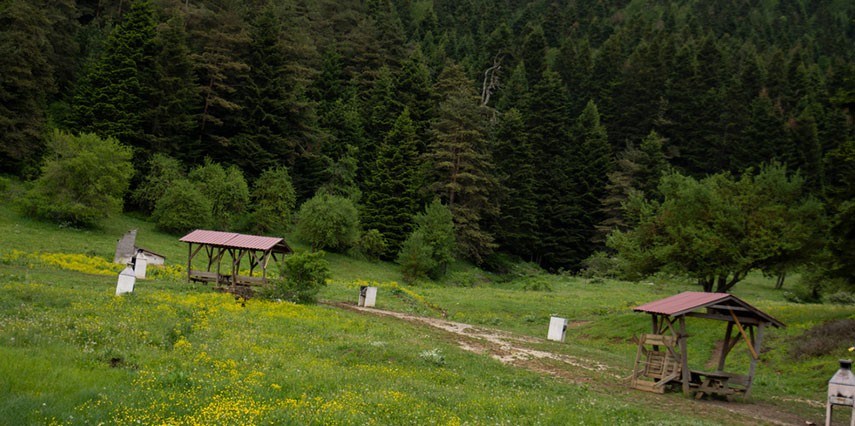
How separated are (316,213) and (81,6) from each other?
46.7 meters

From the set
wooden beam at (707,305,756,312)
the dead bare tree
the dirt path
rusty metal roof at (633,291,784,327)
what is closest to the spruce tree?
the dead bare tree

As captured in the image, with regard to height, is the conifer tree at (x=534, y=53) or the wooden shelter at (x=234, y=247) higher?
the conifer tree at (x=534, y=53)

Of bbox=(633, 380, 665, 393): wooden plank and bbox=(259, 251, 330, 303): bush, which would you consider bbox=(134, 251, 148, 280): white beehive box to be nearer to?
bbox=(259, 251, 330, 303): bush

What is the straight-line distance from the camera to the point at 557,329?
92.3 ft

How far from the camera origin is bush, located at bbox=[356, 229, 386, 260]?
57969mm

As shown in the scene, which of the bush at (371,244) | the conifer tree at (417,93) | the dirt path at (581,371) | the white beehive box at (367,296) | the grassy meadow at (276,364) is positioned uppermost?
the conifer tree at (417,93)

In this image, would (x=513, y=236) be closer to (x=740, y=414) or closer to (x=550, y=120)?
(x=550, y=120)

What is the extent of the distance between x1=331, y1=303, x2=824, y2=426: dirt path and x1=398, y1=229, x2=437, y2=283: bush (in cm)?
2257

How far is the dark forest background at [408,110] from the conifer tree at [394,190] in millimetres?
188

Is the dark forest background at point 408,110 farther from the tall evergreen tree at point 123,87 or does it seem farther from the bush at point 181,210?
the bush at point 181,210

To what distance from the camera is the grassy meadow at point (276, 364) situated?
9961 millimetres

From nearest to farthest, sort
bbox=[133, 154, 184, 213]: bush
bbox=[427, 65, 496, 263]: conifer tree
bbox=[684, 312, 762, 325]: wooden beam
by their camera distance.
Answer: bbox=[684, 312, 762, 325]: wooden beam → bbox=[133, 154, 184, 213]: bush → bbox=[427, 65, 496, 263]: conifer tree

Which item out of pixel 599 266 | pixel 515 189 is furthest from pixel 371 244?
pixel 599 266

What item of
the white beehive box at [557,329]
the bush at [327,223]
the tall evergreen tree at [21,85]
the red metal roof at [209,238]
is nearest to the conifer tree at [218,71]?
the bush at [327,223]
